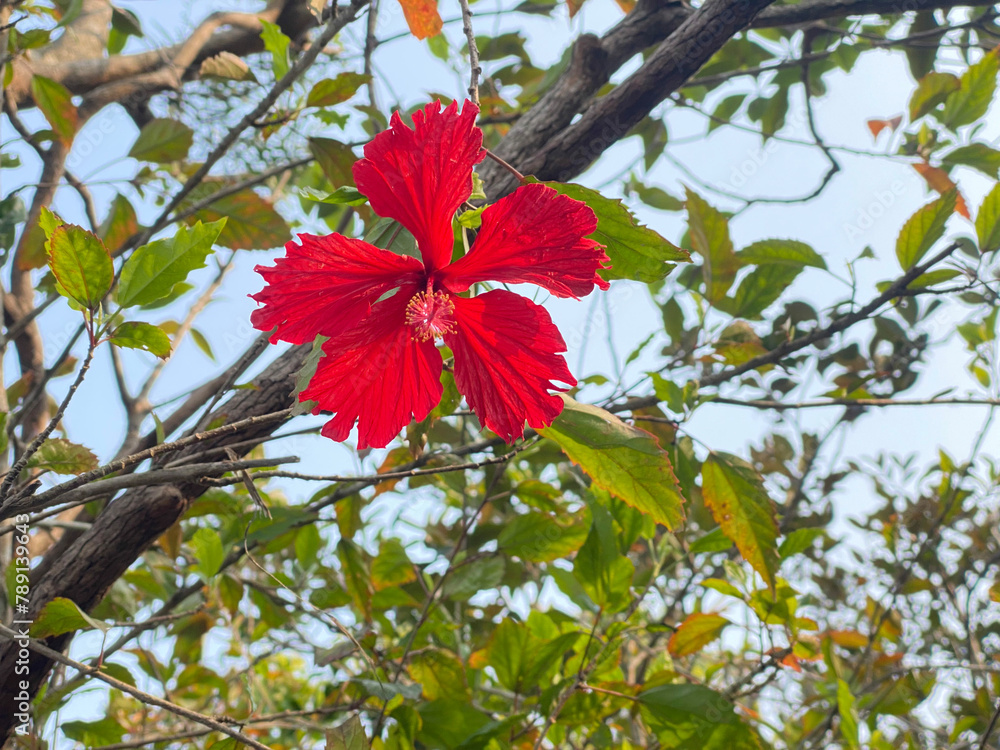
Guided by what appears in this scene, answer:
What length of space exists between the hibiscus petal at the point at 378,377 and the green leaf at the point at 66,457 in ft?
1.43

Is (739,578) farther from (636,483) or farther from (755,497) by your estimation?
(636,483)

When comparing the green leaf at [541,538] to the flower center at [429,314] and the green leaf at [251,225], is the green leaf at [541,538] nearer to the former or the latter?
the flower center at [429,314]

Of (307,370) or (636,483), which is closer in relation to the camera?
(307,370)

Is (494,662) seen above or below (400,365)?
below

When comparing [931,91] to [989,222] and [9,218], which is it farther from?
[9,218]

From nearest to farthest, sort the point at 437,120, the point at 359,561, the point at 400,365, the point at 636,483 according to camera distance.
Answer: the point at 437,120, the point at 400,365, the point at 636,483, the point at 359,561

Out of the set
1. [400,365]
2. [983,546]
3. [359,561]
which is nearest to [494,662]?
[359,561]

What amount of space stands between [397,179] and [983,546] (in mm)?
2869

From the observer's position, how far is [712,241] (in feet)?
4.83

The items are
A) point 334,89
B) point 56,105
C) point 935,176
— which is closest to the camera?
point 334,89

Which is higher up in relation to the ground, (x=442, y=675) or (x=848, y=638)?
(x=848, y=638)

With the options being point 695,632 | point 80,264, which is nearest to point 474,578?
point 695,632

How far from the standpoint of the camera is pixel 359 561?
5.41 ft

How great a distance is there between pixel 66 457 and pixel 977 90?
2216mm
